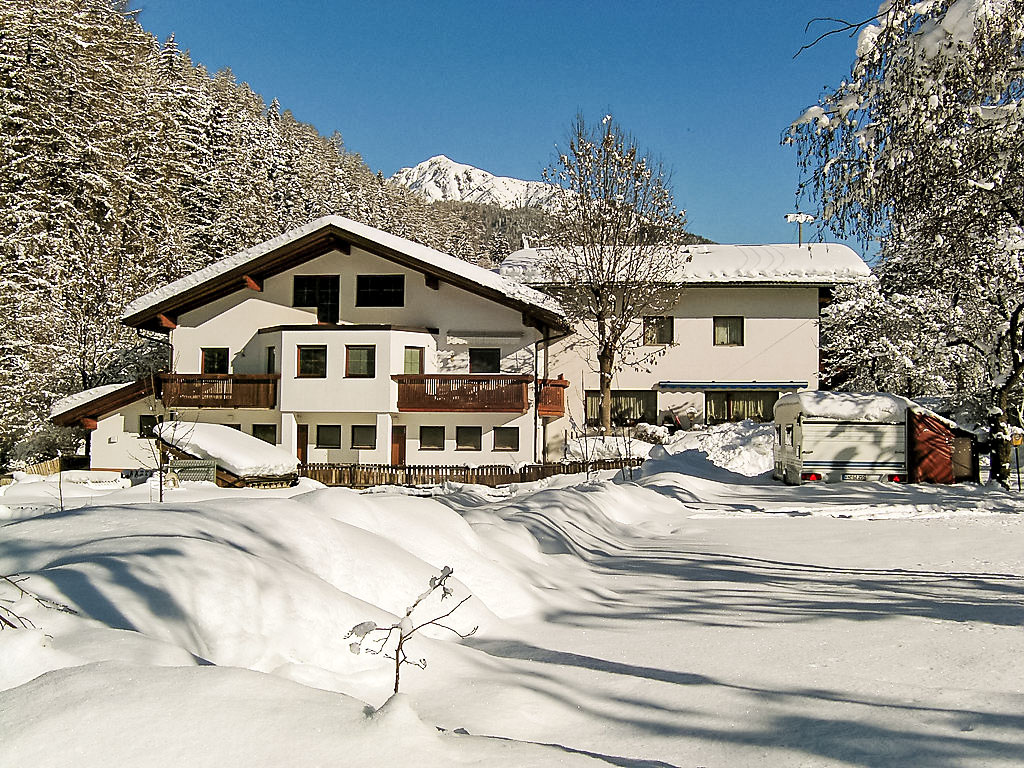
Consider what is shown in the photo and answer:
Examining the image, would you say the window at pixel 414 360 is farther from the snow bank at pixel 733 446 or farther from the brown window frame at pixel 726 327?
the brown window frame at pixel 726 327

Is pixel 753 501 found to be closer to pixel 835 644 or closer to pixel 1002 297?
pixel 1002 297

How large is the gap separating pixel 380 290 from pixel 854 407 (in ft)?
58.8

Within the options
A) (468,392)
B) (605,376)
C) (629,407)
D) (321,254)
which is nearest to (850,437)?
(468,392)

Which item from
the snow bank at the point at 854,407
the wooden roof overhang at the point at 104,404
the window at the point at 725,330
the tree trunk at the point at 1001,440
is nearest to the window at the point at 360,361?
the wooden roof overhang at the point at 104,404

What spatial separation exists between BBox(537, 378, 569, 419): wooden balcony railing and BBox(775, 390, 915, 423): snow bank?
10.7 metres

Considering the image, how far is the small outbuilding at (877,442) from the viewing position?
21266 millimetres

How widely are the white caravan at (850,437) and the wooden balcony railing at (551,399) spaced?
35.4 feet

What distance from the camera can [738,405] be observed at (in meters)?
35.9

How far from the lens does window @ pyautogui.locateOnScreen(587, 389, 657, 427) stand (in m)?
36.2

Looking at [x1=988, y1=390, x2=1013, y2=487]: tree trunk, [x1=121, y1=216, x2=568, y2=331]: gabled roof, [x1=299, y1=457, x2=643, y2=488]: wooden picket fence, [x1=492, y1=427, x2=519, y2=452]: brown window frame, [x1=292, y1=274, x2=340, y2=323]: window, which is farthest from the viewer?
[x1=292, y1=274, x2=340, y2=323]: window

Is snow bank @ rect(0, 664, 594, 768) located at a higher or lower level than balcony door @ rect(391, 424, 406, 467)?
higher

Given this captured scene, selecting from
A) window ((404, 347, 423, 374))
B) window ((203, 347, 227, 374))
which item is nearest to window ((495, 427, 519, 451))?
window ((404, 347, 423, 374))

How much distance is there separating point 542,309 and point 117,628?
26.0 m

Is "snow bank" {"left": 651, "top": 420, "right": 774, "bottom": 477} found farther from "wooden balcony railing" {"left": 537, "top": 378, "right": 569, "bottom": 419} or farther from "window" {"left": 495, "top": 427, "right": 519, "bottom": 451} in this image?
"window" {"left": 495, "top": 427, "right": 519, "bottom": 451}
